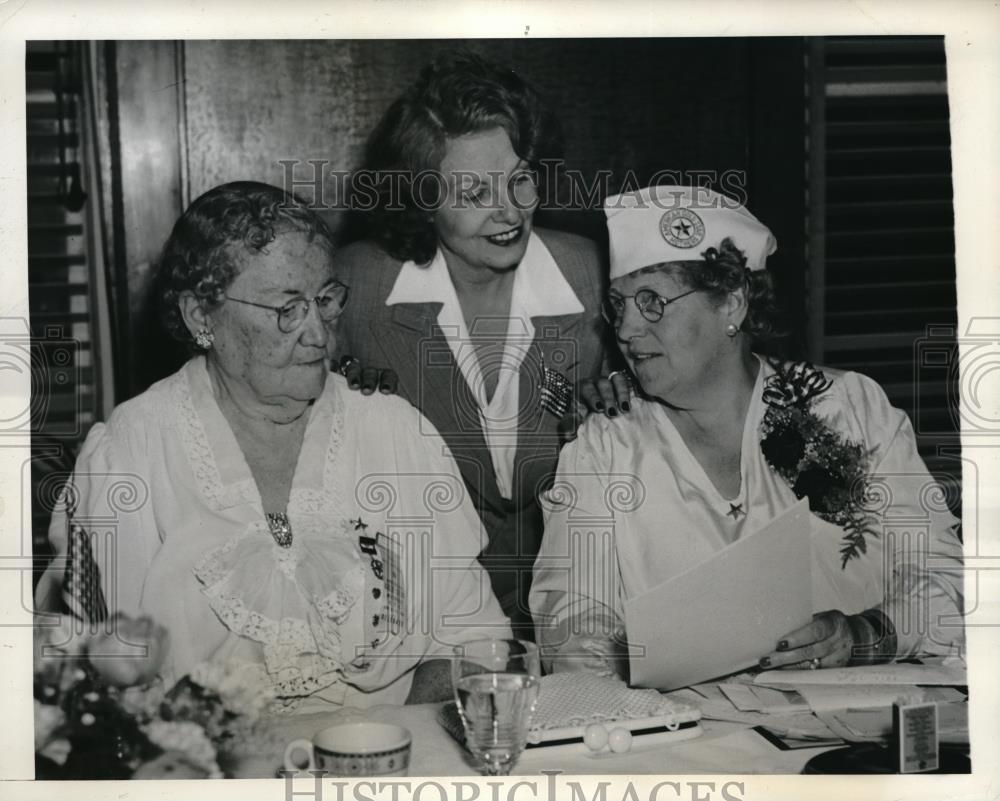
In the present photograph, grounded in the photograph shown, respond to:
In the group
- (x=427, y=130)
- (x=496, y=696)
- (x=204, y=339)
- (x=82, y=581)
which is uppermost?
(x=427, y=130)

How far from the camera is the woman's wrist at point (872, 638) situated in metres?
1.94

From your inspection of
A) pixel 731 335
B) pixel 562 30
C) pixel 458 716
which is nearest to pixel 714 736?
pixel 458 716

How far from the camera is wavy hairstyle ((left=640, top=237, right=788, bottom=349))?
1932 mm

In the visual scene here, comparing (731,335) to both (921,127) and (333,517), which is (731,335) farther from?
(333,517)

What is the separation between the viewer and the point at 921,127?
197 cm

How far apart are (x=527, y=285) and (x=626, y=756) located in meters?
0.72

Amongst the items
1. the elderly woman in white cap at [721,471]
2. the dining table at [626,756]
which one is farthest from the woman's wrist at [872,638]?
the dining table at [626,756]

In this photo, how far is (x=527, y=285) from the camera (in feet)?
6.34

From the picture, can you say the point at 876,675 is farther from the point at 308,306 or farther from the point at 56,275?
the point at 56,275

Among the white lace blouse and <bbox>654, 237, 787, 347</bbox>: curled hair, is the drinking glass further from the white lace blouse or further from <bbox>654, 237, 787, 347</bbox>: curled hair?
<bbox>654, 237, 787, 347</bbox>: curled hair

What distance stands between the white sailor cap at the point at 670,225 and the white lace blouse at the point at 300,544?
1.36 ft

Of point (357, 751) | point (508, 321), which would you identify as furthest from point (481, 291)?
point (357, 751)

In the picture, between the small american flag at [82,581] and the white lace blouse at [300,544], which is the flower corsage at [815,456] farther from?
the small american flag at [82,581]

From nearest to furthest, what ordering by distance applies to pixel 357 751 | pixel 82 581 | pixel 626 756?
pixel 357 751 → pixel 626 756 → pixel 82 581
